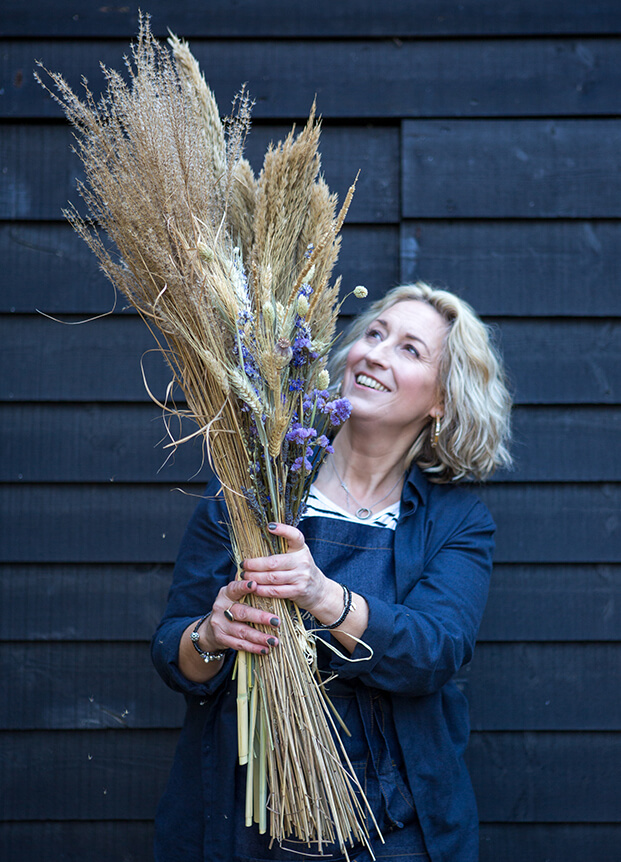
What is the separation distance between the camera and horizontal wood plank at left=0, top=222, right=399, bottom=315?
2.01 m

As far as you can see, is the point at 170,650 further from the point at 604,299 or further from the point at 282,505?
the point at 604,299

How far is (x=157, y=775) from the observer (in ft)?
6.40

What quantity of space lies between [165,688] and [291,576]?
96 centimetres

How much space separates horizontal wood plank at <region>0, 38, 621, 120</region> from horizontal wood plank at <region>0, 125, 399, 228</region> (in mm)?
49

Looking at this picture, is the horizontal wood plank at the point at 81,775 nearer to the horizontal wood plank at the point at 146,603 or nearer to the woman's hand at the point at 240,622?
the horizontal wood plank at the point at 146,603

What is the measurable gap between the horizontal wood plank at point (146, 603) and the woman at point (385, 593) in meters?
0.41

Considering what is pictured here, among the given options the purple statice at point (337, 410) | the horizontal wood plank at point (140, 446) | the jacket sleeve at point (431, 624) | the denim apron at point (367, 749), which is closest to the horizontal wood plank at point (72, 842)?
the denim apron at point (367, 749)

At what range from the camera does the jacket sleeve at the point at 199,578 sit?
143cm

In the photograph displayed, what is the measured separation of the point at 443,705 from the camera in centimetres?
156

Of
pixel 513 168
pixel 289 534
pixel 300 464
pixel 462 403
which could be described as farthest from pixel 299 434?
pixel 513 168

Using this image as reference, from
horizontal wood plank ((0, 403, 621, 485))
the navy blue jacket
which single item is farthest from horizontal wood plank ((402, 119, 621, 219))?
the navy blue jacket

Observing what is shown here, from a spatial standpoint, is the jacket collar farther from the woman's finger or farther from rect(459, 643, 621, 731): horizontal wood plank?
rect(459, 643, 621, 731): horizontal wood plank

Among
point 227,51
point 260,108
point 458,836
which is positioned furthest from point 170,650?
point 227,51

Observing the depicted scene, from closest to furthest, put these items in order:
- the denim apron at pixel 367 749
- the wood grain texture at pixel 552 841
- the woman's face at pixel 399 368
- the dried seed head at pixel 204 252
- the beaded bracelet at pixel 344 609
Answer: the dried seed head at pixel 204 252 → the beaded bracelet at pixel 344 609 → the denim apron at pixel 367 749 → the woman's face at pixel 399 368 → the wood grain texture at pixel 552 841
